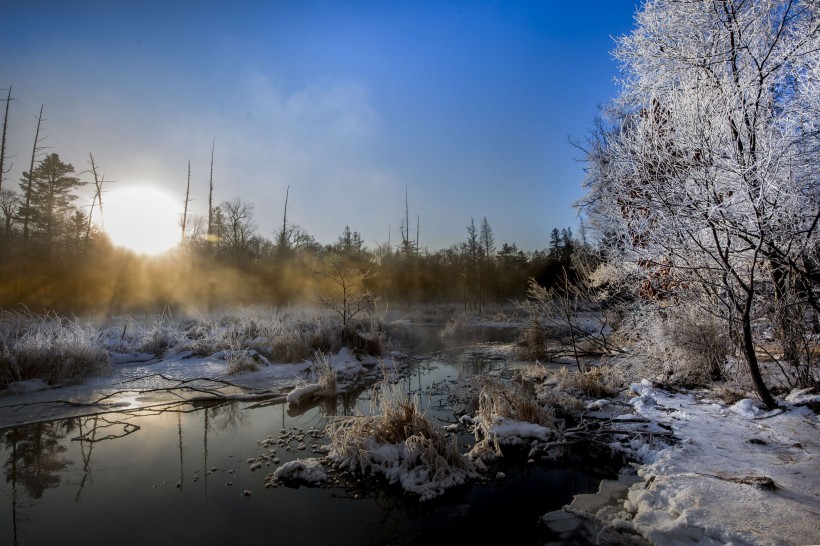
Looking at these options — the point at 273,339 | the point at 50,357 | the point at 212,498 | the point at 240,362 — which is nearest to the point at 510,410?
the point at 212,498

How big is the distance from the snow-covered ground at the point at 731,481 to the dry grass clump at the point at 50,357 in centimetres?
1072

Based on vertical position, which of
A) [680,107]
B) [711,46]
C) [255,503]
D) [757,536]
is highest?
[711,46]

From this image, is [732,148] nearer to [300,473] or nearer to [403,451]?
[403,451]

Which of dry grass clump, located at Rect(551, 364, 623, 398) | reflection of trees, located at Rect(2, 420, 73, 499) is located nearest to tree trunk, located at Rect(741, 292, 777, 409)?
dry grass clump, located at Rect(551, 364, 623, 398)

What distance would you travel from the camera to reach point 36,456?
529 cm

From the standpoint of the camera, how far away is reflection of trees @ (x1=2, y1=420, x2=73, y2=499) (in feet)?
15.0

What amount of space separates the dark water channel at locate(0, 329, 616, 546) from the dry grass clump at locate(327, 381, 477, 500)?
0.21 metres

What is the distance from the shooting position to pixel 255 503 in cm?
417

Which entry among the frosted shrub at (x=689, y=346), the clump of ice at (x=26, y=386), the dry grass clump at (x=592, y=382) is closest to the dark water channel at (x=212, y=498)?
the clump of ice at (x=26, y=386)

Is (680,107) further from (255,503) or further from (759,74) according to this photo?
(255,503)

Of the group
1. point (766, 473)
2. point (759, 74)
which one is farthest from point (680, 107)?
point (766, 473)

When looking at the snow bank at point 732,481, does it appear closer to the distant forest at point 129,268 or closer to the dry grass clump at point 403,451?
the dry grass clump at point 403,451

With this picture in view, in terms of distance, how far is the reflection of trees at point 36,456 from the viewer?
4.57 metres

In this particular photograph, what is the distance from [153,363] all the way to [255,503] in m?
8.93
